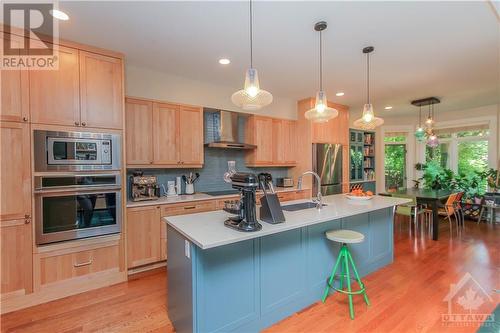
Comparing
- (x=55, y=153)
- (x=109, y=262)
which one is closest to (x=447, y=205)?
(x=109, y=262)

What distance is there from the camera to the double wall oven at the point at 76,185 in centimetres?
231

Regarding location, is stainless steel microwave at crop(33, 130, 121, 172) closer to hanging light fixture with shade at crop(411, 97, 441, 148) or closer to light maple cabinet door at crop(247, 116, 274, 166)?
light maple cabinet door at crop(247, 116, 274, 166)

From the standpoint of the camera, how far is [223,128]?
3910 millimetres

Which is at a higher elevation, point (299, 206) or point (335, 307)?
point (299, 206)

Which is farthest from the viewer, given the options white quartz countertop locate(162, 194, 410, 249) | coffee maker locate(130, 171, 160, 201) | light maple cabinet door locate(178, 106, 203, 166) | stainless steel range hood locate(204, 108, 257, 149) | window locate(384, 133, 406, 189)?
window locate(384, 133, 406, 189)

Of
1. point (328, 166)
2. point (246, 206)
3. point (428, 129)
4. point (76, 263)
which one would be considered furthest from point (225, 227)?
point (428, 129)

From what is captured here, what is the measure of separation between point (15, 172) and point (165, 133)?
162 cm

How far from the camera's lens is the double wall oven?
231 cm

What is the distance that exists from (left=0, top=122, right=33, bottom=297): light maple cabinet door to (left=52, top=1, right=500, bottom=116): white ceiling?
1155 millimetres

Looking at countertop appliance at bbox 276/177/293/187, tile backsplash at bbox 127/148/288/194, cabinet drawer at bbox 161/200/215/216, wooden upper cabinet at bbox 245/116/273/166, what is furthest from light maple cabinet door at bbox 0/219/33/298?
countertop appliance at bbox 276/177/293/187

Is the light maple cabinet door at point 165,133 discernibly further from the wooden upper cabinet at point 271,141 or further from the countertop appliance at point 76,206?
the wooden upper cabinet at point 271,141

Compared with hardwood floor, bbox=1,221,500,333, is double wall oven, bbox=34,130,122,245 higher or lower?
higher

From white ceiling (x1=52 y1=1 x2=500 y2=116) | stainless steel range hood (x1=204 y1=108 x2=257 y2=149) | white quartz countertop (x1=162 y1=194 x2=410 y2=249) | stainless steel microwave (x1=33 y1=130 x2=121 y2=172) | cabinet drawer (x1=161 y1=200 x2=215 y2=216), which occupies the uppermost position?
white ceiling (x1=52 y1=1 x2=500 y2=116)

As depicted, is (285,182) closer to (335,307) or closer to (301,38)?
(335,307)
